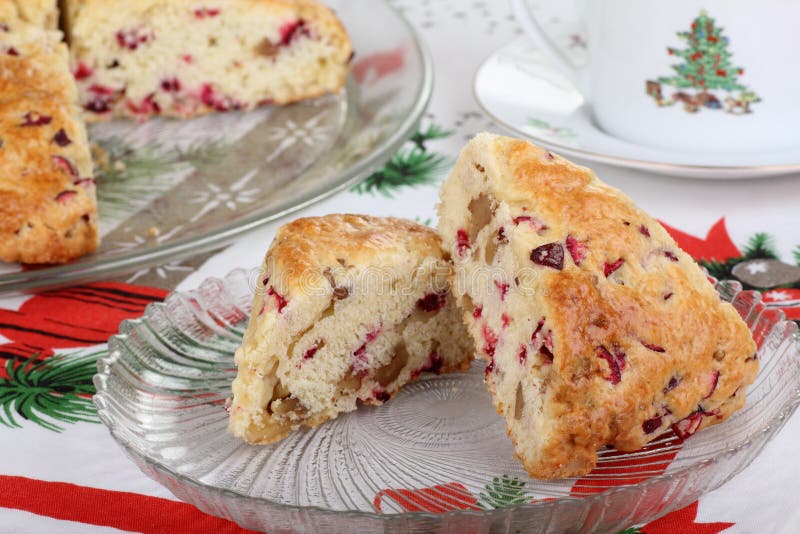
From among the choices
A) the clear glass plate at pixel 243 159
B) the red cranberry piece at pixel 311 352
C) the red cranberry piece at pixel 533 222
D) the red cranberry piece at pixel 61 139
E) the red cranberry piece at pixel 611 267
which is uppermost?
the red cranberry piece at pixel 533 222

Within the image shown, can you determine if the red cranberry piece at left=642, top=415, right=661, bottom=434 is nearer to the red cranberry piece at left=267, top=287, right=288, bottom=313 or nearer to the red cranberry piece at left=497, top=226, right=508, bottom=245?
the red cranberry piece at left=497, top=226, right=508, bottom=245

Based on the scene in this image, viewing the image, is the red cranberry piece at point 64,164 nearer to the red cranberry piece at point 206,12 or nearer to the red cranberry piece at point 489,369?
the red cranberry piece at point 206,12

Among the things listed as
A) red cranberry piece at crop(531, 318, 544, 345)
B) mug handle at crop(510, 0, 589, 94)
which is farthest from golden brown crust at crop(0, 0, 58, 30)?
red cranberry piece at crop(531, 318, 544, 345)

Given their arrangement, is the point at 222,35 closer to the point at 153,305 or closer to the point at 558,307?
the point at 153,305

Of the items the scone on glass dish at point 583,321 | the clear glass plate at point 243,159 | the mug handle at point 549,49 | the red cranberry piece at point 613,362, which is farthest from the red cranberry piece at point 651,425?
the mug handle at point 549,49

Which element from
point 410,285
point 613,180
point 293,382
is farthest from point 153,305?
point 613,180

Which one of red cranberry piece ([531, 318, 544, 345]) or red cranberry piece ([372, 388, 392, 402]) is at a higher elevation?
red cranberry piece ([531, 318, 544, 345])
